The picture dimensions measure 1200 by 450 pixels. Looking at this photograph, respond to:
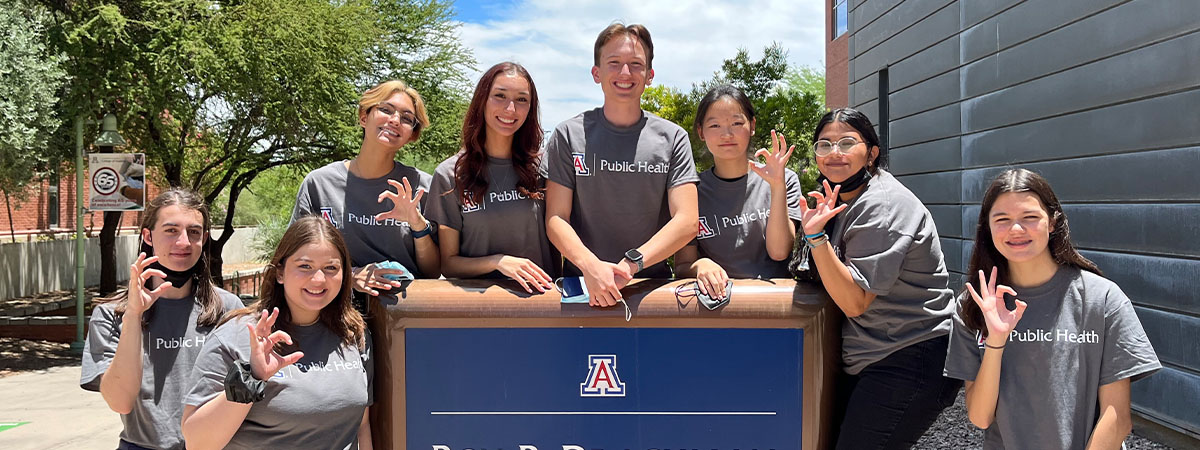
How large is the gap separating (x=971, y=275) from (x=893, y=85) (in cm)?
854

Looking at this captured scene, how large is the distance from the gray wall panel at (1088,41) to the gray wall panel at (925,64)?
1.67 ft

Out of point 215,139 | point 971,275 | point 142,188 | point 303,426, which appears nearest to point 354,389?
point 303,426

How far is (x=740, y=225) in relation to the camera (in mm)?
3043

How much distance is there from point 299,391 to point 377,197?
3.12 ft

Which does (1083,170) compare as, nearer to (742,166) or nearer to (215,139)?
(742,166)

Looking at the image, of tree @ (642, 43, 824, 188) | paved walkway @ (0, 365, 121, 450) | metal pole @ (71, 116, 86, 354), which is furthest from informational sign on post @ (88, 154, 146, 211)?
tree @ (642, 43, 824, 188)

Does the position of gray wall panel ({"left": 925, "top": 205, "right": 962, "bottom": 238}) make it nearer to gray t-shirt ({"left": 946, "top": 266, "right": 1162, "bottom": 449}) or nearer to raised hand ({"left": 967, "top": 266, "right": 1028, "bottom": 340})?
gray t-shirt ({"left": 946, "top": 266, "right": 1162, "bottom": 449})

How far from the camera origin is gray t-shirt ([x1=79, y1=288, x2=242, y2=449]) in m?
2.51

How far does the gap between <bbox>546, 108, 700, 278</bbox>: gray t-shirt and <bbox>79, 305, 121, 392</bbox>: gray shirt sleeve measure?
4.85 ft

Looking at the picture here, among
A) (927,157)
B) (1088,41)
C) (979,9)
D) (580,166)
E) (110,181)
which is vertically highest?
(979,9)

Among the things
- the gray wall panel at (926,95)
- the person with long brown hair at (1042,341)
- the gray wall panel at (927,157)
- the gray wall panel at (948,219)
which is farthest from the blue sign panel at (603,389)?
the gray wall panel at (926,95)

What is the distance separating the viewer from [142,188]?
11.6 metres

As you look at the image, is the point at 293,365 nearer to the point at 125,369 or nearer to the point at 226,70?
the point at 125,369

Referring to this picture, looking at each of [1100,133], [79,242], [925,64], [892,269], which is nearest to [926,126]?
[925,64]
